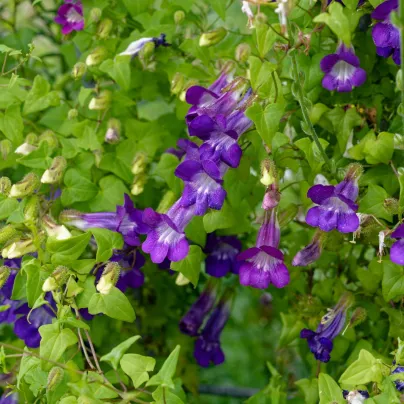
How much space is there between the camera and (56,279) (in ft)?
3.99

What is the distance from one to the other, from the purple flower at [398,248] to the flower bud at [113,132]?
1.94ft

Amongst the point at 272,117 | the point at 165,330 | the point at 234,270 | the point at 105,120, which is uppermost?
the point at 272,117

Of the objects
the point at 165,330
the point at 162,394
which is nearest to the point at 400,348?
the point at 162,394

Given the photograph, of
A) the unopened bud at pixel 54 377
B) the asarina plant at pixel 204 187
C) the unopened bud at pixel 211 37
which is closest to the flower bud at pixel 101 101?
the asarina plant at pixel 204 187

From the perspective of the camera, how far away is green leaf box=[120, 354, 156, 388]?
44.5 inches

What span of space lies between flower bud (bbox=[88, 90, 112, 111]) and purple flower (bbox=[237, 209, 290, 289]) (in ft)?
1.40

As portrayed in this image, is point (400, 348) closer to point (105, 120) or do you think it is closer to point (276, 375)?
point (276, 375)

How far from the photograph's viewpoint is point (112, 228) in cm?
141

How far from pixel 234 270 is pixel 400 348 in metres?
0.53

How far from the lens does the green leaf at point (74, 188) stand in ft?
4.66

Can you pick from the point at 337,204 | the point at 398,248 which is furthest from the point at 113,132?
the point at 398,248

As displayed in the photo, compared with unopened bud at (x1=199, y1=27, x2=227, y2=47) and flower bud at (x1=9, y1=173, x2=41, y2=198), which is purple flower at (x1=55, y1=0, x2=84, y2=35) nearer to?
unopened bud at (x1=199, y1=27, x2=227, y2=47)

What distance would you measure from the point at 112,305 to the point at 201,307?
1.45 ft

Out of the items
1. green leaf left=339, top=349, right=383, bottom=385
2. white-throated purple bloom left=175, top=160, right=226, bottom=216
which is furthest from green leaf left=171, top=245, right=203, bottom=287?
green leaf left=339, top=349, right=383, bottom=385
